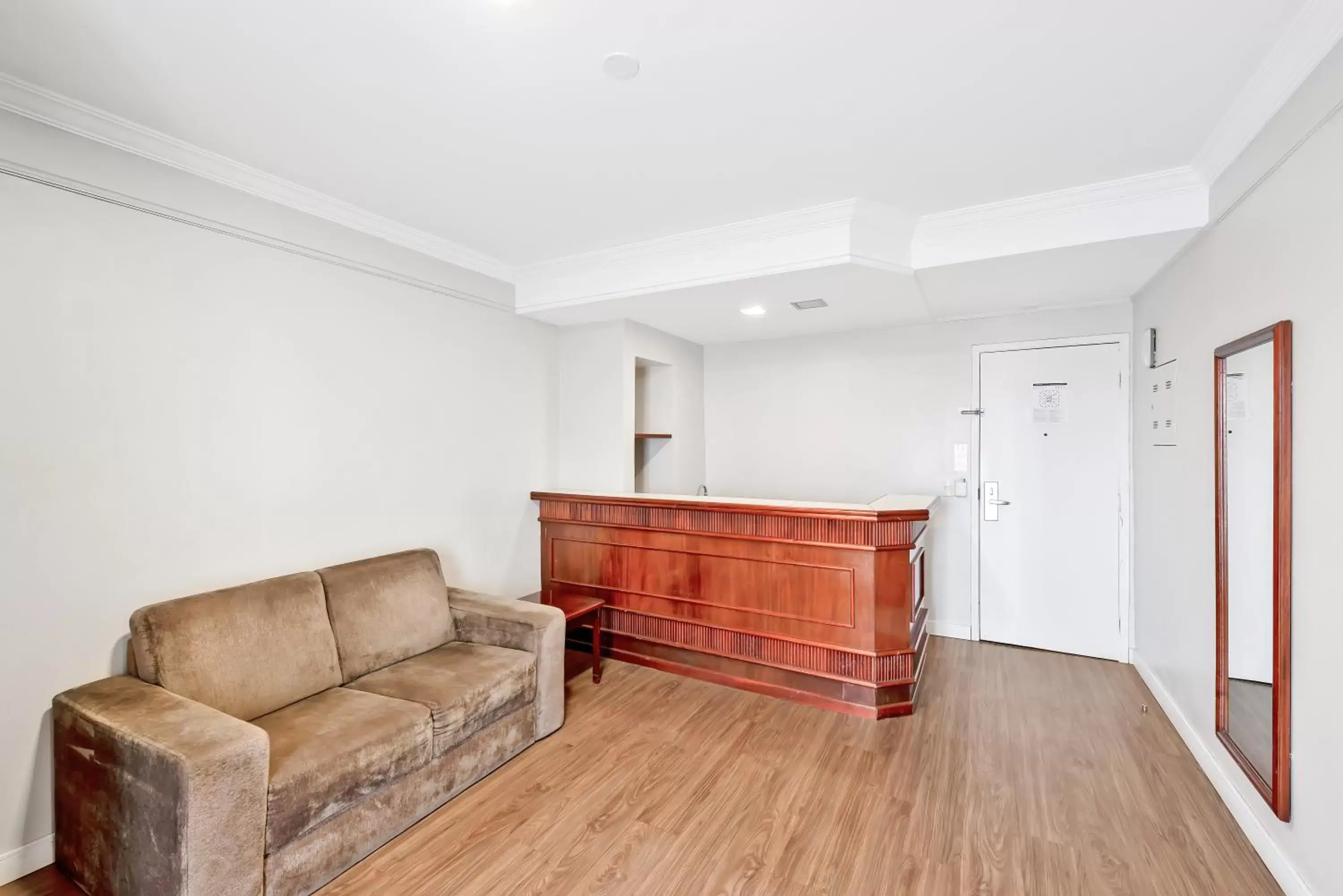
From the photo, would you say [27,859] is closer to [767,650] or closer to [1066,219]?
[767,650]

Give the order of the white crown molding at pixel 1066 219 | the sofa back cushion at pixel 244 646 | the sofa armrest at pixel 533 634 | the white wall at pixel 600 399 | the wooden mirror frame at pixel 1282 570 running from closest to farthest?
the wooden mirror frame at pixel 1282 570 → the sofa back cushion at pixel 244 646 → the white crown molding at pixel 1066 219 → the sofa armrest at pixel 533 634 → the white wall at pixel 600 399

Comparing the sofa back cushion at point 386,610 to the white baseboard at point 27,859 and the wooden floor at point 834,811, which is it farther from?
the white baseboard at point 27,859

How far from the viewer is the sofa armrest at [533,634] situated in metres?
2.86

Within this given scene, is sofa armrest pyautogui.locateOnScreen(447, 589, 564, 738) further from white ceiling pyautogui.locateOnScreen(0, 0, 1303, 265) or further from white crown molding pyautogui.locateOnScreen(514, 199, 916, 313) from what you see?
white ceiling pyautogui.locateOnScreen(0, 0, 1303, 265)

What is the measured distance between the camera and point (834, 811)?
2336 millimetres

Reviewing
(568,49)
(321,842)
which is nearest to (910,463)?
(568,49)

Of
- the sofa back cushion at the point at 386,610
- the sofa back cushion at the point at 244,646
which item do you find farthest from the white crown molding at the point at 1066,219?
the sofa back cushion at the point at 244,646

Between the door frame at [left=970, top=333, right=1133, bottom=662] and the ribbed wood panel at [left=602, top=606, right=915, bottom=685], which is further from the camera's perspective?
the door frame at [left=970, top=333, right=1133, bottom=662]

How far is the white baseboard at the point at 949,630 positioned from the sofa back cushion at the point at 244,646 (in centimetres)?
385

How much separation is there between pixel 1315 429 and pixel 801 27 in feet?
6.20

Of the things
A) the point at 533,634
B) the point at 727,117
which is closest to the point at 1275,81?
the point at 727,117

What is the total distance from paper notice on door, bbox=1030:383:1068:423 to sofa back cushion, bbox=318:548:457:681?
3.95 metres

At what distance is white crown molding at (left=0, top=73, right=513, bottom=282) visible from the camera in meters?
1.98

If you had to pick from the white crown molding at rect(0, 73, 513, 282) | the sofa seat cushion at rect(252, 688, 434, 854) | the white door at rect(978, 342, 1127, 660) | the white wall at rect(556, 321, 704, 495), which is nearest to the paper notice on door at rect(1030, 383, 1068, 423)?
the white door at rect(978, 342, 1127, 660)
